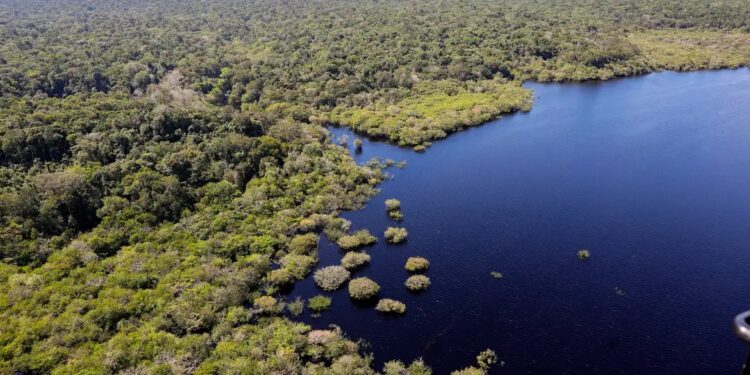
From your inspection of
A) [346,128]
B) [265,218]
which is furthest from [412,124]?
[265,218]

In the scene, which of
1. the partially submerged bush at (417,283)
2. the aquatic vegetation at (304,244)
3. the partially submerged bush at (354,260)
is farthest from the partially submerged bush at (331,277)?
the partially submerged bush at (417,283)

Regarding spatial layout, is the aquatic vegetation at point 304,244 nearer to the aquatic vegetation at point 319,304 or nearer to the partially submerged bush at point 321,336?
the aquatic vegetation at point 319,304

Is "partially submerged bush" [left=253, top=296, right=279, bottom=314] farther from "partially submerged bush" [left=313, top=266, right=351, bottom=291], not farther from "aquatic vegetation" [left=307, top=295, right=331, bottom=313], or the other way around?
"partially submerged bush" [left=313, top=266, right=351, bottom=291]

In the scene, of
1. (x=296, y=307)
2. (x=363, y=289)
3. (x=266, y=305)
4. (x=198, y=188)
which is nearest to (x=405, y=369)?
(x=363, y=289)

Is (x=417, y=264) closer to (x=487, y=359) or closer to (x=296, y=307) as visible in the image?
(x=296, y=307)

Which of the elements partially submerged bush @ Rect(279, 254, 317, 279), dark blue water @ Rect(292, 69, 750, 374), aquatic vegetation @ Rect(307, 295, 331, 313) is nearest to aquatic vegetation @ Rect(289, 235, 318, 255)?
partially submerged bush @ Rect(279, 254, 317, 279)

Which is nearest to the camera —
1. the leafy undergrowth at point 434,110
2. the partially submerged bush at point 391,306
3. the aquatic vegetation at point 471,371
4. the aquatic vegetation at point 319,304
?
the aquatic vegetation at point 471,371
